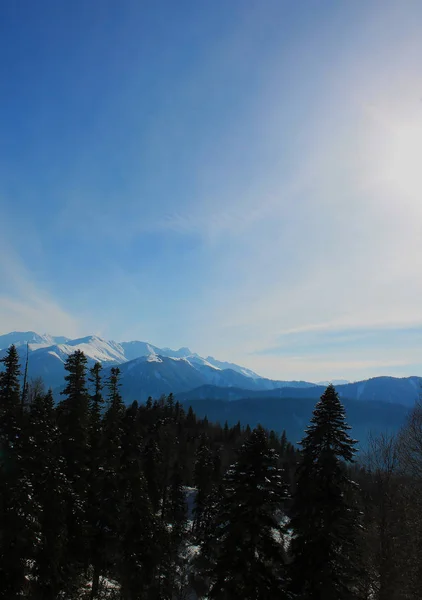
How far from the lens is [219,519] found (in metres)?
17.7

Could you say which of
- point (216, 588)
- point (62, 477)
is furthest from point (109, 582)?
point (216, 588)

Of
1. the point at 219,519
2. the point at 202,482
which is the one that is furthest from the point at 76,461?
the point at 202,482

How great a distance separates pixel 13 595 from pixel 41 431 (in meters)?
8.70

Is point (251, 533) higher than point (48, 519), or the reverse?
point (251, 533)

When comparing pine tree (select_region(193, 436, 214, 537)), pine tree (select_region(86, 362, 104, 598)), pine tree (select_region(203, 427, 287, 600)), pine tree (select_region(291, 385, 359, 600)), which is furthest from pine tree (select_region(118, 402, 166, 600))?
pine tree (select_region(193, 436, 214, 537))

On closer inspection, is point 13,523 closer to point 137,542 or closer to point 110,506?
point 137,542

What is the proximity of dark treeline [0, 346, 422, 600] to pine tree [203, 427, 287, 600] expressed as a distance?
0.05m

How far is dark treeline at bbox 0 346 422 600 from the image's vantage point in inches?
673

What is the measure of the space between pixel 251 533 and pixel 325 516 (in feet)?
12.8

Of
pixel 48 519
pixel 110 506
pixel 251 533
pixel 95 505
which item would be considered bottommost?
pixel 95 505

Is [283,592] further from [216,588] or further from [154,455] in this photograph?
[154,455]

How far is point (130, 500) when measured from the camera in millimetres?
23422

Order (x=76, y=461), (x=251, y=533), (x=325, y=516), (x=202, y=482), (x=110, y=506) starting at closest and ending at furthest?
(x=251, y=533) < (x=325, y=516) < (x=110, y=506) < (x=76, y=461) < (x=202, y=482)

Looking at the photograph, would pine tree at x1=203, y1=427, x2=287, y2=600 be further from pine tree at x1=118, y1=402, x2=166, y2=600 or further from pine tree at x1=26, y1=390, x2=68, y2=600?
pine tree at x1=26, y1=390, x2=68, y2=600
